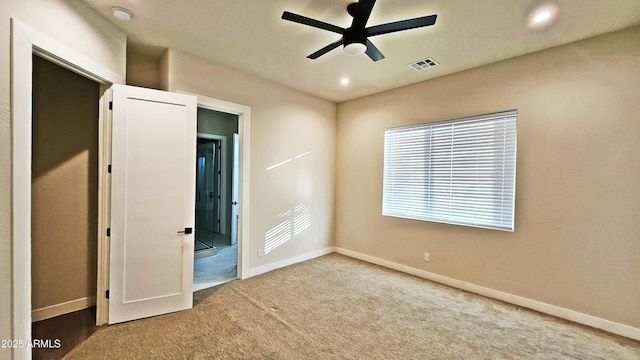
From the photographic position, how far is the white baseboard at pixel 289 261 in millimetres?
3991

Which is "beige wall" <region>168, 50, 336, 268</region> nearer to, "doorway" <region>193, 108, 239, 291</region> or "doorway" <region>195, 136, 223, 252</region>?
"doorway" <region>193, 108, 239, 291</region>

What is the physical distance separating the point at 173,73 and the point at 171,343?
2.79m

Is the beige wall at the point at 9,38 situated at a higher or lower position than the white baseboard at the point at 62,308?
higher

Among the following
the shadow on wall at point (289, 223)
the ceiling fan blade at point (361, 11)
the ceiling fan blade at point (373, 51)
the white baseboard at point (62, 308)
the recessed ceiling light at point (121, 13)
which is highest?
the recessed ceiling light at point (121, 13)

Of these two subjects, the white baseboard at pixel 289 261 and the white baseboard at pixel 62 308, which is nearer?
the white baseboard at pixel 62 308

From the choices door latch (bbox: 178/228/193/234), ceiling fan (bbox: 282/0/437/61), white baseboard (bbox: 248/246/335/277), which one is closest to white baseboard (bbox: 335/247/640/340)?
white baseboard (bbox: 248/246/335/277)

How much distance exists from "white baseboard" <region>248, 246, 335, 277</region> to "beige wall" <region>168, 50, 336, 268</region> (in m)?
0.06

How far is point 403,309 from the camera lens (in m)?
3.04

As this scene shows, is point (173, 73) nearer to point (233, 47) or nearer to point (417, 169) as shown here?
point (233, 47)

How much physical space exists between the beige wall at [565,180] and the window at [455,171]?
13 centimetres

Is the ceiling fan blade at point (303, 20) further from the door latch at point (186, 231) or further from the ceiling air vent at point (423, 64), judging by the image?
the door latch at point (186, 231)

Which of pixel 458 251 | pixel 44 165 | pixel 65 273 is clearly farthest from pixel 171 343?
pixel 458 251

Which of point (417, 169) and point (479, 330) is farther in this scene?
point (417, 169)

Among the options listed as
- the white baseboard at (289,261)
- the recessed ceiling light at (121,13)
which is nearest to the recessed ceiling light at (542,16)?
the recessed ceiling light at (121,13)
